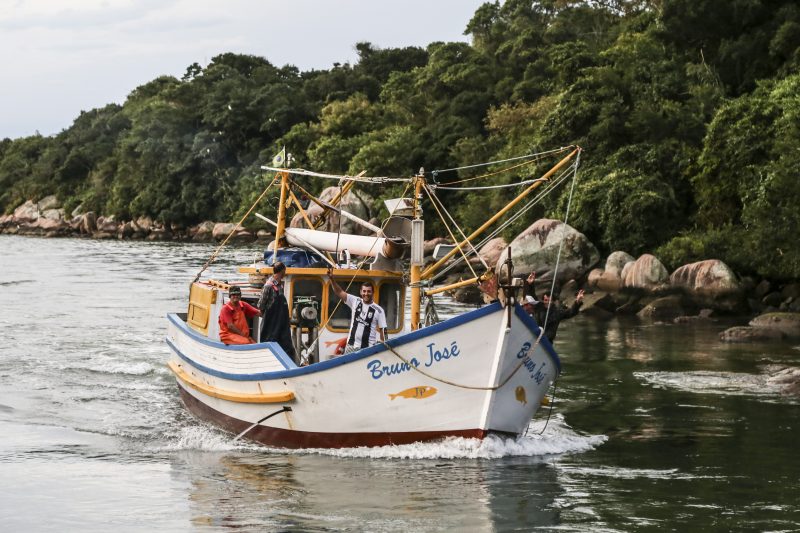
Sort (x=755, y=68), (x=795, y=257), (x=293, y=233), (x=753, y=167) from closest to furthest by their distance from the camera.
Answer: (x=293, y=233) → (x=795, y=257) → (x=753, y=167) → (x=755, y=68)

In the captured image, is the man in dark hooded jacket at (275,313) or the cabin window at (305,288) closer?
the man in dark hooded jacket at (275,313)

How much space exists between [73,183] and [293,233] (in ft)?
361

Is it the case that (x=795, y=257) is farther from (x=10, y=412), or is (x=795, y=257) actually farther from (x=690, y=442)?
(x=10, y=412)

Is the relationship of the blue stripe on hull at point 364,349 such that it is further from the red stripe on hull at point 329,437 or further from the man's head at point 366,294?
the man's head at point 366,294

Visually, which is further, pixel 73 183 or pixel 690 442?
pixel 73 183

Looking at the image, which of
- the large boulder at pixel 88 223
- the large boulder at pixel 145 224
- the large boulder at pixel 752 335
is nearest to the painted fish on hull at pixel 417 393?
the large boulder at pixel 752 335

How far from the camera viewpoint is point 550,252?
4078 cm

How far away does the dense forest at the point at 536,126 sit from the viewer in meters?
40.1

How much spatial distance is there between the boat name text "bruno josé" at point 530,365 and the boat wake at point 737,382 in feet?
23.8

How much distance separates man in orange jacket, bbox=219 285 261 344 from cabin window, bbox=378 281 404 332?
6.55ft

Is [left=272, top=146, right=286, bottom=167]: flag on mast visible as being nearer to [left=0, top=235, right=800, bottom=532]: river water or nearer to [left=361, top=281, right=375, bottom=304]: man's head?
[left=361, top=281, right=375, bottom=304]: man's head

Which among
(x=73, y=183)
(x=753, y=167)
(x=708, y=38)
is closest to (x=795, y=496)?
(x=753, y=167)

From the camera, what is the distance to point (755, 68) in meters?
46.7

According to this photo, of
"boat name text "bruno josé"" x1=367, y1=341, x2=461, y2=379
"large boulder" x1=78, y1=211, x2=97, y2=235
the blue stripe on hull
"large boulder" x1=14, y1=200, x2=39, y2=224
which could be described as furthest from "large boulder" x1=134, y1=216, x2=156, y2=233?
"boat name text "bruno josé"" x1=367, y1=341, x2=461, y2=379
